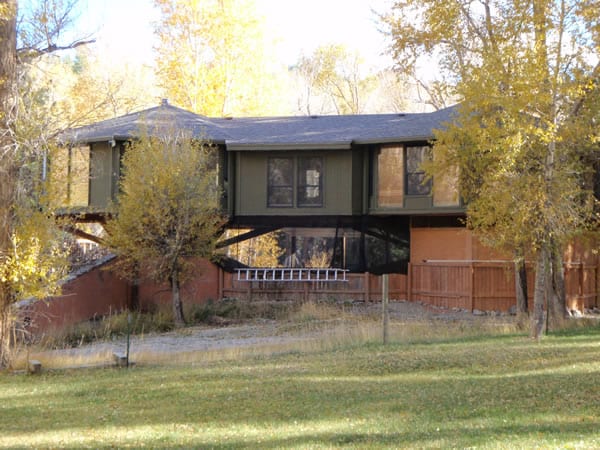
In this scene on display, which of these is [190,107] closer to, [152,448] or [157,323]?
[157,323]

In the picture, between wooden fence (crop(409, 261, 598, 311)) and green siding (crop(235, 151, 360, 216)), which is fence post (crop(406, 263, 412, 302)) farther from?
green siding (crop(235, 151, 360, 216))

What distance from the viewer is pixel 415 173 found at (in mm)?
25953

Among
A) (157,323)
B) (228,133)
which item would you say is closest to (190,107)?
(228,133)

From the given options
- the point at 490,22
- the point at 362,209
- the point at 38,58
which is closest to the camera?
the point at 38,58

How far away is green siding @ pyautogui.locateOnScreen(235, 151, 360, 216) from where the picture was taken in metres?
26.6

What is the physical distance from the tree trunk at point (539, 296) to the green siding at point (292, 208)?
33.2 feet

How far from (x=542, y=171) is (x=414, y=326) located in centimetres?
488

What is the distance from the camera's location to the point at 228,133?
27.7 meters

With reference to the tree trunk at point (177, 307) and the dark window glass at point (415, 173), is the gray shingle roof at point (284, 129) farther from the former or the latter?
the tree trunk at point (177, 307)

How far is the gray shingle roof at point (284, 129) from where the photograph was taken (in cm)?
2584

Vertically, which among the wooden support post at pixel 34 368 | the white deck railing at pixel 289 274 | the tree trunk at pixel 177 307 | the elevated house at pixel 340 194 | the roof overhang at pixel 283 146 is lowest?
the wooden support post at pixel 34 368

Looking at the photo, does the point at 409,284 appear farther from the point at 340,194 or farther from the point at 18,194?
the point at 18,194

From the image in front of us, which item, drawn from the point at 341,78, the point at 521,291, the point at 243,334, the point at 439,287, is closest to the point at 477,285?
the point at 439,287

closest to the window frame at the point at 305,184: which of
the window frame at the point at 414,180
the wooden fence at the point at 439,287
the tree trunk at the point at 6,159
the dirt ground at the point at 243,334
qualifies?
the wooden fence at the point at 439,287
